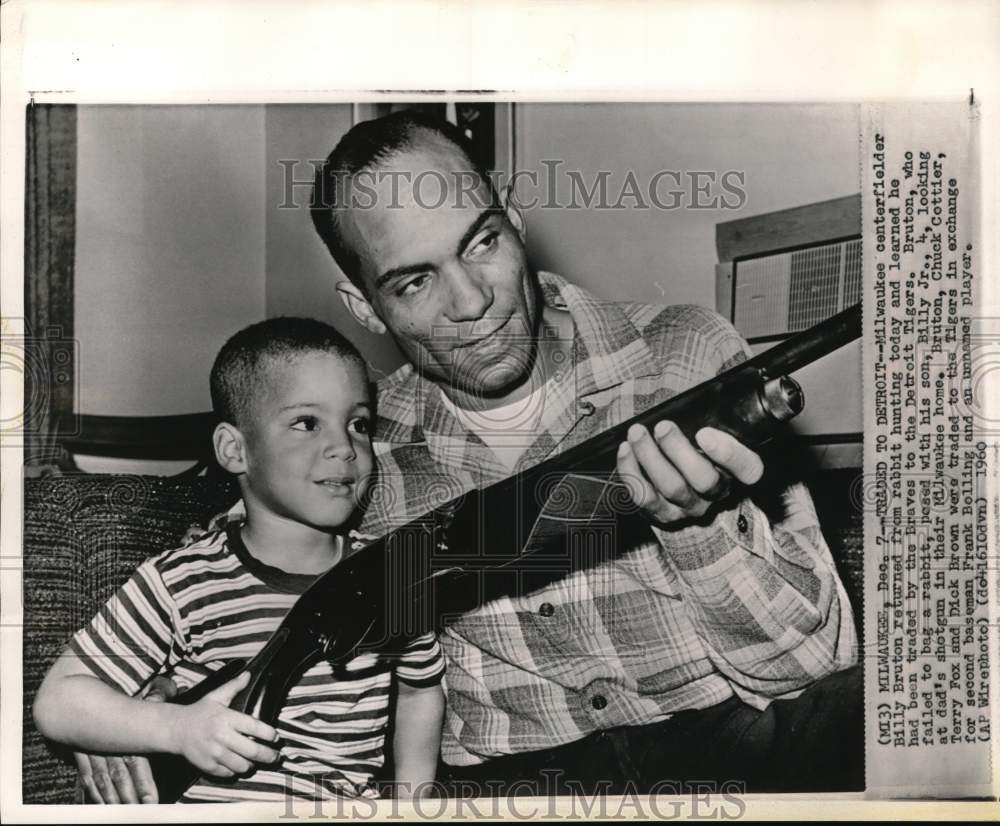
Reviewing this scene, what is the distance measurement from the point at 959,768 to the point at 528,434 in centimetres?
61

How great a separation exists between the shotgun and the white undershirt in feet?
0.10

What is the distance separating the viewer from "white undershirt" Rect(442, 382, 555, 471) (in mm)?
1188

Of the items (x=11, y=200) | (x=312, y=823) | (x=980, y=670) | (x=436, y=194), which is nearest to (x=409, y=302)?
(x=436, y=194)

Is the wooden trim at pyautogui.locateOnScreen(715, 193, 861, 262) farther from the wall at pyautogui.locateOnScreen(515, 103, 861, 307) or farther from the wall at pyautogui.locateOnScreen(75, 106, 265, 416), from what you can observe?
the wall at pyautogui.locateOnScreen(75, 106, 265, 416)

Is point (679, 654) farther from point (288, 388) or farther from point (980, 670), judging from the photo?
point (288, 388)

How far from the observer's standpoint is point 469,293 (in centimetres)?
117

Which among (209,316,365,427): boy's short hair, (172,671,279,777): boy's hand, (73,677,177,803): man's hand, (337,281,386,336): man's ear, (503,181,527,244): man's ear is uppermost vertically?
(503,181,527,244): man's ear

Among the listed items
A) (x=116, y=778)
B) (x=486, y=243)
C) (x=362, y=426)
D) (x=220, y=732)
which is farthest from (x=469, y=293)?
(x=116, y=778)

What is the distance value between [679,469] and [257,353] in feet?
1.54

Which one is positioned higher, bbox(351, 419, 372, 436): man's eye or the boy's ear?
bbox(351, 419, 372, 436): man's eye

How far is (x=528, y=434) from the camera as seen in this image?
1.19 metres
